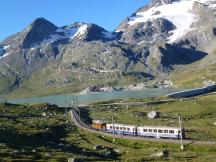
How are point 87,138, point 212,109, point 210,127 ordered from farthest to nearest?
point 212,109
point 210,127
point 87,138

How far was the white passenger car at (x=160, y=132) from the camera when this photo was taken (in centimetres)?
9638

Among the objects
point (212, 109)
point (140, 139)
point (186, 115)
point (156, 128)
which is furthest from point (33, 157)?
point (212, 109)

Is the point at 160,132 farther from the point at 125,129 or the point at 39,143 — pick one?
the point at 39,143

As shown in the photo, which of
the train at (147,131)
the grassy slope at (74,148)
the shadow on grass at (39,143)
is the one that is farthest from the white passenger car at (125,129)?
the shadow on grass at (39,143)

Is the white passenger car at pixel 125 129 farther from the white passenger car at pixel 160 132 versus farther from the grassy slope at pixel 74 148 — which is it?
the grassy slope at pixel 74 148

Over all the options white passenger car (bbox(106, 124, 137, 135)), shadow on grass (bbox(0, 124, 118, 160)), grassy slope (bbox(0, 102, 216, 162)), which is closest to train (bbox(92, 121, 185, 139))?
white passenger car (bbox(106, 124, 137, 135))

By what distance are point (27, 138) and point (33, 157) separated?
32.7 metres

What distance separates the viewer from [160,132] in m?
101

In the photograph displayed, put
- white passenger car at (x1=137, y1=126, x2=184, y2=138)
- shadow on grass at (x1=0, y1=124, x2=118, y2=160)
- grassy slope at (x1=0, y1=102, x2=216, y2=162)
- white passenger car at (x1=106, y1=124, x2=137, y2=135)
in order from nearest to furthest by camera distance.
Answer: grassy slope at (x1=0, y1=102, x2=216, y2=162)
shadow on grass at (x1=0, y1=124, x2=118, y2=160)
white passenger car at (x1=137, y1=126, x2=184, y2=138)
white passenger car at (x1=106, y1=124, x2=137, y2=135)

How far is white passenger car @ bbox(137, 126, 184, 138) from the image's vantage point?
96.4 metres

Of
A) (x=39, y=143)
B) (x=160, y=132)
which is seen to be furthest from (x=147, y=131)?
(x=39, y=143)

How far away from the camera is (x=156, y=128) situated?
102 metres

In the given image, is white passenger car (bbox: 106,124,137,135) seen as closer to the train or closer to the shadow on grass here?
the train

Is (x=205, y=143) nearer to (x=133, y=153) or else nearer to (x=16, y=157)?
(x=133, y=153)
